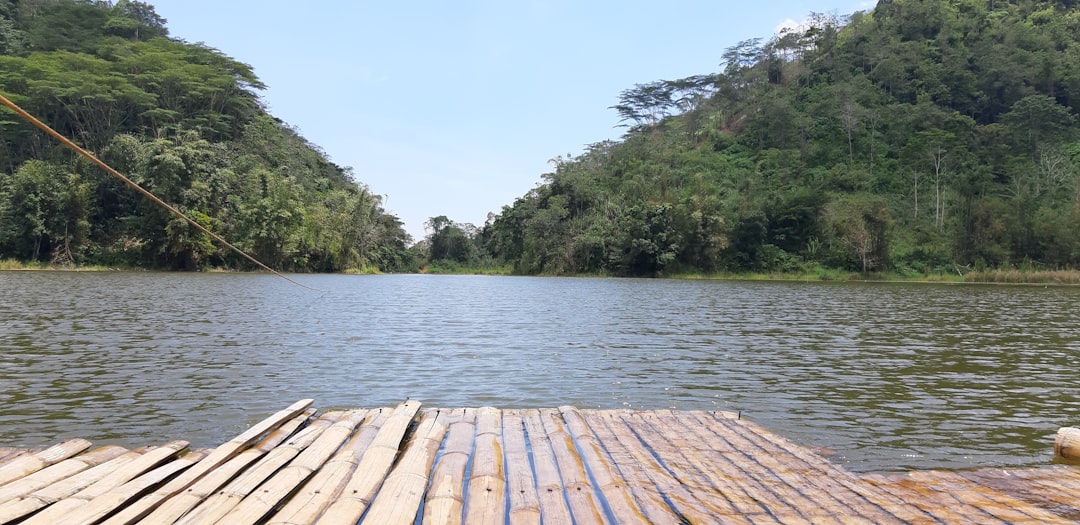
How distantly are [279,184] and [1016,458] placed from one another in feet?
229

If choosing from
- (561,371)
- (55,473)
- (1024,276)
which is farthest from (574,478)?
(1024,276)

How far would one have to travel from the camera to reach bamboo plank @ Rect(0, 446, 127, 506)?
12.8 ft

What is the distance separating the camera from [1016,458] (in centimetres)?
651

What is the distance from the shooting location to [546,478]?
15.0 ft

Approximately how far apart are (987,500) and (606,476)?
9.56 ft

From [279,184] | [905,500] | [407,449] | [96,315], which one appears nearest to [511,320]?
[96,315]

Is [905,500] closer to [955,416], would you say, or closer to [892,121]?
[955,416]

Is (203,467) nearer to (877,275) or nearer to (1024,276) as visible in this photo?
(1024,276)

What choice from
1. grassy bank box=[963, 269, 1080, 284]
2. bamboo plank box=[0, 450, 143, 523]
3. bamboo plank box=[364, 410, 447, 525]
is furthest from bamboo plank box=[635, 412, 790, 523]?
grassy bank box=[963, 269, 1080, 284]

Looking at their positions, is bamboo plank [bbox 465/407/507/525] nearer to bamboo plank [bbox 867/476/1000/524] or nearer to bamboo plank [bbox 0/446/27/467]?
bamboo plank [bbox 867/476/1000/524]

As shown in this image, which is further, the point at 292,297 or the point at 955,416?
the point at 292,297

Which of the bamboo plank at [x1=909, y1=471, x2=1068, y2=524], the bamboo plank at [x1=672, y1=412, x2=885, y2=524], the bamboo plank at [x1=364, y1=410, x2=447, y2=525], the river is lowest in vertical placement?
the river

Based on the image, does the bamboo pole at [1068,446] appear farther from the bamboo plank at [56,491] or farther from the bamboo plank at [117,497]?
the bamboo plank at [56,491]

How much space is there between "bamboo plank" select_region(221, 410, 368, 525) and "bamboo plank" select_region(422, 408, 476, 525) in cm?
93
